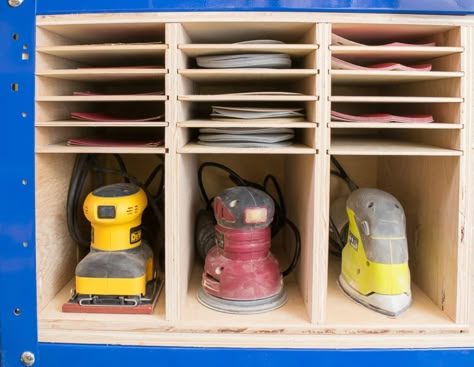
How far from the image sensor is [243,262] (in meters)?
1.10

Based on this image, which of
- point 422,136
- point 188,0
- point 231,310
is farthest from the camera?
point 422,136

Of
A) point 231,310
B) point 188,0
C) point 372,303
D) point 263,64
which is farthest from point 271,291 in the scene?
point 188,0

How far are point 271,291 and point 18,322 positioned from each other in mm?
553

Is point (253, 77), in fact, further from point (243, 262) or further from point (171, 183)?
point (243, 262)

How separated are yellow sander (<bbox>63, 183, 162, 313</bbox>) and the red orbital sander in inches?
6.2

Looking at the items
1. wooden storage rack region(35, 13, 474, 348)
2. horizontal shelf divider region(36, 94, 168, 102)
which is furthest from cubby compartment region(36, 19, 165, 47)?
horizontal shelf divider region(36, 94, 168, 102)

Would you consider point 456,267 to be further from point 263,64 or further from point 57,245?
point 57,245

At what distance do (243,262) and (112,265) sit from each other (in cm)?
30

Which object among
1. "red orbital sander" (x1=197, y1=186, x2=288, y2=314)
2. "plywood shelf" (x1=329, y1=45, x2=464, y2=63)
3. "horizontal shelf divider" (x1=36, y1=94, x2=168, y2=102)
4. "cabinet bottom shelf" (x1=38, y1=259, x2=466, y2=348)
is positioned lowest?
"cabinet bottom shelf" (x1=38, y1=259, x2=466, y2=348)

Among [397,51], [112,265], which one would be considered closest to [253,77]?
[397,51]

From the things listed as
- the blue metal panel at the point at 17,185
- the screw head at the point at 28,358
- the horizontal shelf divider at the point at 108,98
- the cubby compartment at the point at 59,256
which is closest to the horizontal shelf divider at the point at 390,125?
the horizontal shelf divider at the point at 108,98

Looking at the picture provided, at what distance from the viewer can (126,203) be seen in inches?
42.0

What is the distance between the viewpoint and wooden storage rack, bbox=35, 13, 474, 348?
971mm

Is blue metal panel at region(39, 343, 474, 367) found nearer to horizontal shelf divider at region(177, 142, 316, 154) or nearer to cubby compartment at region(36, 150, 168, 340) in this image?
cubby compartment at region(36, 150, 168, 340)
